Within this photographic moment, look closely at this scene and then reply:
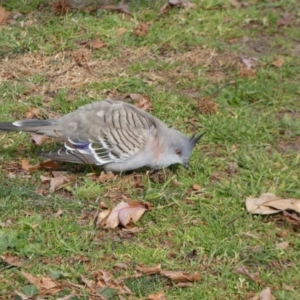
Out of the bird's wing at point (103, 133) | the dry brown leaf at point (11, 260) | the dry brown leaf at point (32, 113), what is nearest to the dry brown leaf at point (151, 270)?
the dry brown leaf at point (11, 260)

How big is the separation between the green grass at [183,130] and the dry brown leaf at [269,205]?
2.4 inches

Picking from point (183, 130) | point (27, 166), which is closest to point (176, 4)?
point (183, 130)

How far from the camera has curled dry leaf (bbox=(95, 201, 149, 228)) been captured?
17.0 feet

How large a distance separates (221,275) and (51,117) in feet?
7.21

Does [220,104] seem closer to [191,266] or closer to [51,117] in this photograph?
[51,117]

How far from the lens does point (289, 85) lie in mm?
7145

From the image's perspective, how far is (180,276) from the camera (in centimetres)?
472

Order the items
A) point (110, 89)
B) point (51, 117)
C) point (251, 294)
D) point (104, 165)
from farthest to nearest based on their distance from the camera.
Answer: point (110, 89)
point (51, 117)
point (104, 165)
point (251, 294)

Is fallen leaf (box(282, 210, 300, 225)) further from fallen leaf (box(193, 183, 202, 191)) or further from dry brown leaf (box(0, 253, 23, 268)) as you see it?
dry brown leaf (box(0, 253, 23, 268))

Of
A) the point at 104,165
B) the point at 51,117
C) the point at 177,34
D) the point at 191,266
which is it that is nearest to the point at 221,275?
the point at 191,266

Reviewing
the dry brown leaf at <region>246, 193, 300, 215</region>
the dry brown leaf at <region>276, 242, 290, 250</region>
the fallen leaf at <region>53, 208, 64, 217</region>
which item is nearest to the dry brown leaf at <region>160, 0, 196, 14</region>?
the dry brown leaf at <region>246, 193, 300, 215</region>

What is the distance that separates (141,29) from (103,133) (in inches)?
84.2

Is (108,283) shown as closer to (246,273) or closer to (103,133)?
(246,273)

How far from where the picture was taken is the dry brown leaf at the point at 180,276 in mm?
4727
